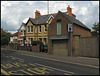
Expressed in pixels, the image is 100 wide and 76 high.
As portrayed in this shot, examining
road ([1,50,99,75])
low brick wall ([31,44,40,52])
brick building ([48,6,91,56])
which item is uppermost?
brick building ([48,6,91,56])

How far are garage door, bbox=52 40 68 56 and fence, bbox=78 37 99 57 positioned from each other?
9.46 feet

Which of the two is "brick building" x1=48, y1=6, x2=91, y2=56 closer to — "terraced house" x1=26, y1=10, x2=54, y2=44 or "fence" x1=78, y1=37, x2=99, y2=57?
"fence" x1=78, y1=37, x2=99, y2=57

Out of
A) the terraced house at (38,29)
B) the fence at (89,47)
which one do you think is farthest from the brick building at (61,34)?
the terraced house at (38,29)

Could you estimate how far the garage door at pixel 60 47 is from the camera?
18058 millimetres

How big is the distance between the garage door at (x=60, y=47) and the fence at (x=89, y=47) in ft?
9.46

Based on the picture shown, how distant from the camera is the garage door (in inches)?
711

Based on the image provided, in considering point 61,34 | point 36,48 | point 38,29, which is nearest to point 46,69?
point 61,34

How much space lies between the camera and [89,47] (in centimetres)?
1470

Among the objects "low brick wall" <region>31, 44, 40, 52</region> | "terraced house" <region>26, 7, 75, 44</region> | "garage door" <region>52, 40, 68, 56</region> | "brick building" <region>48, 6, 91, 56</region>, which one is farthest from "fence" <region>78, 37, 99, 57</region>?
"terraced house" <region>26, 7, 75, 44</region>

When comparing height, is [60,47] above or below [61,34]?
below

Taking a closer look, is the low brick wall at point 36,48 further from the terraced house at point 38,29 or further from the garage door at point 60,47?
the garage door at point 60,47

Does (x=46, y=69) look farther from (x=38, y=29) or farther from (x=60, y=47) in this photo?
(x=38, y=29)

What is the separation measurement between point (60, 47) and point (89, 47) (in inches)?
215

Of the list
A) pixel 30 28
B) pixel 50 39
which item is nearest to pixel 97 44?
pixel 50 39
